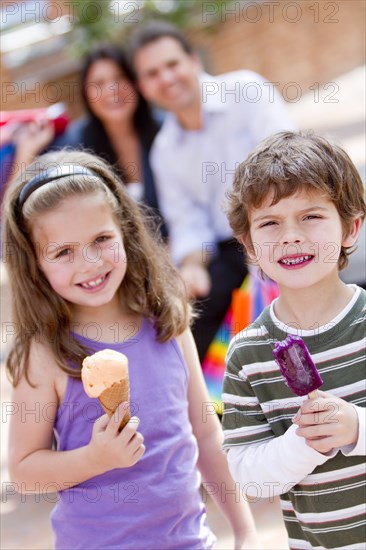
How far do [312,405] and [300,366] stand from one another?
0.23 ft

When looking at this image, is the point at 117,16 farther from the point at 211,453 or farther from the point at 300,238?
the point at 300,238

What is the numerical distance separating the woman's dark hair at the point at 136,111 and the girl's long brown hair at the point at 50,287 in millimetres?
2248

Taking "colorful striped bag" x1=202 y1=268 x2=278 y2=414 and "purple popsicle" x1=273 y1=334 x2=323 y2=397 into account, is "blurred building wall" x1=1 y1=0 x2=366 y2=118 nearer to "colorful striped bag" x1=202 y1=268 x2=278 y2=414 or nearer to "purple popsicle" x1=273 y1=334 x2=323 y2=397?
"colorful striped bag" x1=202 y1=268 x2=278 y2=414

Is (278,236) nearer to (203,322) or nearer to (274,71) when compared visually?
(203,322)

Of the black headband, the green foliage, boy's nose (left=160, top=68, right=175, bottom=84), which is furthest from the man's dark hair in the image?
the green foliage

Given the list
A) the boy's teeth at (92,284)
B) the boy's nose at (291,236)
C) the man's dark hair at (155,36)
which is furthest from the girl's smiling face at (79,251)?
the man's dark hair at (155,36)

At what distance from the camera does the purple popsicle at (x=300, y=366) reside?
1.48 metres

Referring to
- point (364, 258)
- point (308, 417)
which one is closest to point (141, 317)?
point (308, 417)

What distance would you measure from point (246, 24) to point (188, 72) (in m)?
7.90

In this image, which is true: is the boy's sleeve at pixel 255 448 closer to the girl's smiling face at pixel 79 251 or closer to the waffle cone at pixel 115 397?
the waffle cone at pixel 115 397

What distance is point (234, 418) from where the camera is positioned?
1699 millimetres

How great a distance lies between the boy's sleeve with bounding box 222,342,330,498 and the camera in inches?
62.2

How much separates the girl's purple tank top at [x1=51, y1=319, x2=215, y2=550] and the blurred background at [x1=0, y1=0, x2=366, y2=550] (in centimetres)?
646

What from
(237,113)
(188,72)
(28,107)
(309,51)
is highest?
(309,51)
